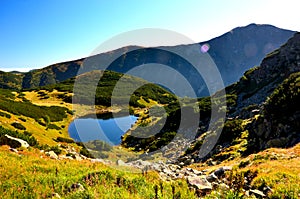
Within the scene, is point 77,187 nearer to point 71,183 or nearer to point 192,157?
point 71,183

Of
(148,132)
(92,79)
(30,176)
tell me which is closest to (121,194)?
(30,176)

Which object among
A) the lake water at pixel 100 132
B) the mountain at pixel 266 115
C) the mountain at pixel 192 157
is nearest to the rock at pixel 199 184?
the mountain at pixel 192 157

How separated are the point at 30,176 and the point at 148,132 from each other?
36160mm

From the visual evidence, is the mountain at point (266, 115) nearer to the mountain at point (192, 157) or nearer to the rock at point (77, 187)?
the mountain at point (192, 157)

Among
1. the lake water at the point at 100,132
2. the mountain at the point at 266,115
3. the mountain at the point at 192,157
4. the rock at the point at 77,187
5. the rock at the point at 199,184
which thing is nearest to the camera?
the rock at the point at 77,187

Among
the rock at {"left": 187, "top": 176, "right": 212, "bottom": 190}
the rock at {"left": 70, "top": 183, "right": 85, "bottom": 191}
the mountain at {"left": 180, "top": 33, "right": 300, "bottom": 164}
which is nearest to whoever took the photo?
the rock at {"left": 70, "top": 183, "right": 85, "bottom": 191}

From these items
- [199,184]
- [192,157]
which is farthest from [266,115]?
[199,184]

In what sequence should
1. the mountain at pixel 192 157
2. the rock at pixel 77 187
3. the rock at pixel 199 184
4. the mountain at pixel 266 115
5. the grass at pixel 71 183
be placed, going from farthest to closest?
1. the mountain at pixel 266 115
2. the rock at pixel 199 184
3. the mountain at pixel 192 157
4. the rock at pixel 77 187
5. the grass at pixel 71 183

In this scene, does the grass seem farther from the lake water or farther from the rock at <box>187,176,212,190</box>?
the lake water

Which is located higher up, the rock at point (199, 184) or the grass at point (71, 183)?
the grass at point (71, 183)

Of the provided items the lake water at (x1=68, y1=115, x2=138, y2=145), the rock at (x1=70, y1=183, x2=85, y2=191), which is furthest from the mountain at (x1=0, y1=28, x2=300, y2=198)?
the lake water at (x1=68, y1=115, x2=138, y2=145)

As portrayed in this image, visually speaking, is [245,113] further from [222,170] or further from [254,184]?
[254,184]

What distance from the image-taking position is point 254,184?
9289mm

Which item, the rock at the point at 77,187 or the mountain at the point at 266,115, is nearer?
the rock at the point at 77,187
